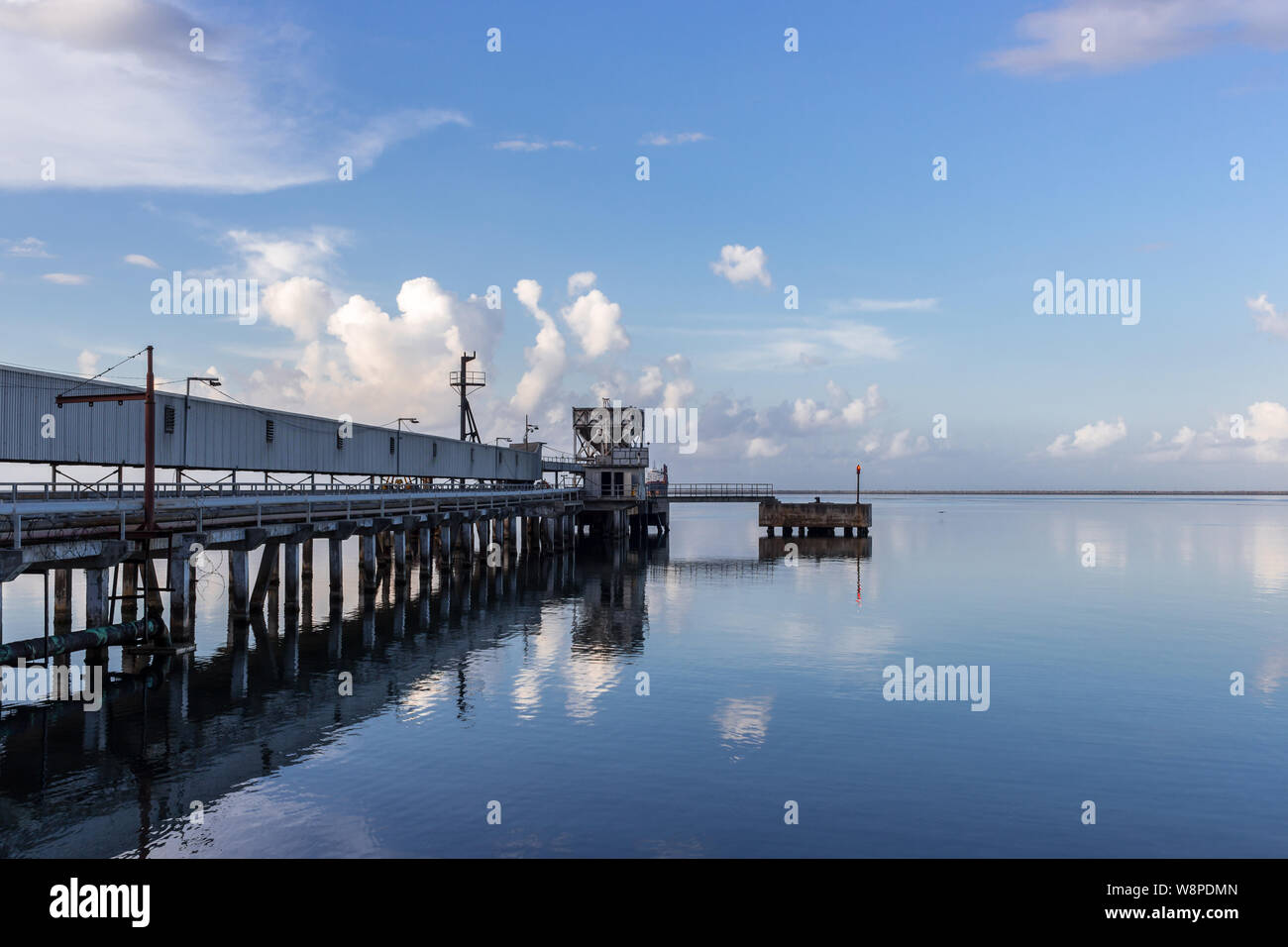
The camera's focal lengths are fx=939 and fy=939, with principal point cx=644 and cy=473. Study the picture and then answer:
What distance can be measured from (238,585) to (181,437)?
656 cm

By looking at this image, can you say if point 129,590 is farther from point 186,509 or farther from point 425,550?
point 425,550

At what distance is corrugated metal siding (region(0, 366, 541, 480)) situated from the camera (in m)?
30.8

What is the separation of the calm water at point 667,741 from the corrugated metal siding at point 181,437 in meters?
7.15

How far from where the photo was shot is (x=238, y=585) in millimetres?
35000

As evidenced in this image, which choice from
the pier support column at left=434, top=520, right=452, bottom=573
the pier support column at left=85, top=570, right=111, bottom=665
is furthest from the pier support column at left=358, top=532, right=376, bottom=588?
the pier support column at left=85, top=570, right=111, bottom=665

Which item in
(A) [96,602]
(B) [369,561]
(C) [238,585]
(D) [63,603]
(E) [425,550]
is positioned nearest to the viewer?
(A) [96,602]

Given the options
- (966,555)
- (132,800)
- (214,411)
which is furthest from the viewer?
(966,555)

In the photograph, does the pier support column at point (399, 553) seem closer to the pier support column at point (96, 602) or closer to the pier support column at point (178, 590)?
the pier support column at point (178, 590)

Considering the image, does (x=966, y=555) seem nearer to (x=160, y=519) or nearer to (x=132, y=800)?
(x=160, y=519)

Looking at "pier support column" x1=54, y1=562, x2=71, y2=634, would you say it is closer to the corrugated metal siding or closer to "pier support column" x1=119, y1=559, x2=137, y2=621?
the corrugated metal siding

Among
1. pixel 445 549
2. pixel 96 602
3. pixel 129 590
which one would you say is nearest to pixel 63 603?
pixel 129 590
